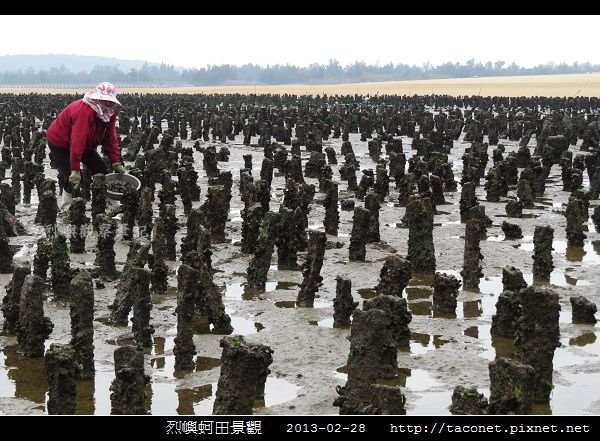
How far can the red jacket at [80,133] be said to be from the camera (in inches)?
425

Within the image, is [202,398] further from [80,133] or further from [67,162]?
[67,162]

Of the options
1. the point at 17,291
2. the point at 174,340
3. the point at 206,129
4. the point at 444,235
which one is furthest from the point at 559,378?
the point at 206,129

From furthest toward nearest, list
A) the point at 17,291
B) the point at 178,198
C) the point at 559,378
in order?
the point at 178,198, the point at 17,291, the point at 559,378

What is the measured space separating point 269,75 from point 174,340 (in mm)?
195978

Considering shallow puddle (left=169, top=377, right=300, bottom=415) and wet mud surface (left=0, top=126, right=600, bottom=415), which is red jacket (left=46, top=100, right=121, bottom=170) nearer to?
wet mud surface (left=0, top=126, right=600, bottom=415)

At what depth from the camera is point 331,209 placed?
1111 centimetres

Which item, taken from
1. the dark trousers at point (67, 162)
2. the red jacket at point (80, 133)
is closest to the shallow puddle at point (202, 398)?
the red jacket at point (80, 133)

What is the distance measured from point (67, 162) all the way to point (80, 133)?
760 millimetres

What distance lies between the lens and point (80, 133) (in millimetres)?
10789

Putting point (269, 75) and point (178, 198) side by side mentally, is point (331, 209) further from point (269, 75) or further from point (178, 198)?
point (269, 75)

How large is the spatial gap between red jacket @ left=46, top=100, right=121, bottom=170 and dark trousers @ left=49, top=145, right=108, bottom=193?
129 mm

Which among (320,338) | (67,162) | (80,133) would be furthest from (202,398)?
(67,162)
